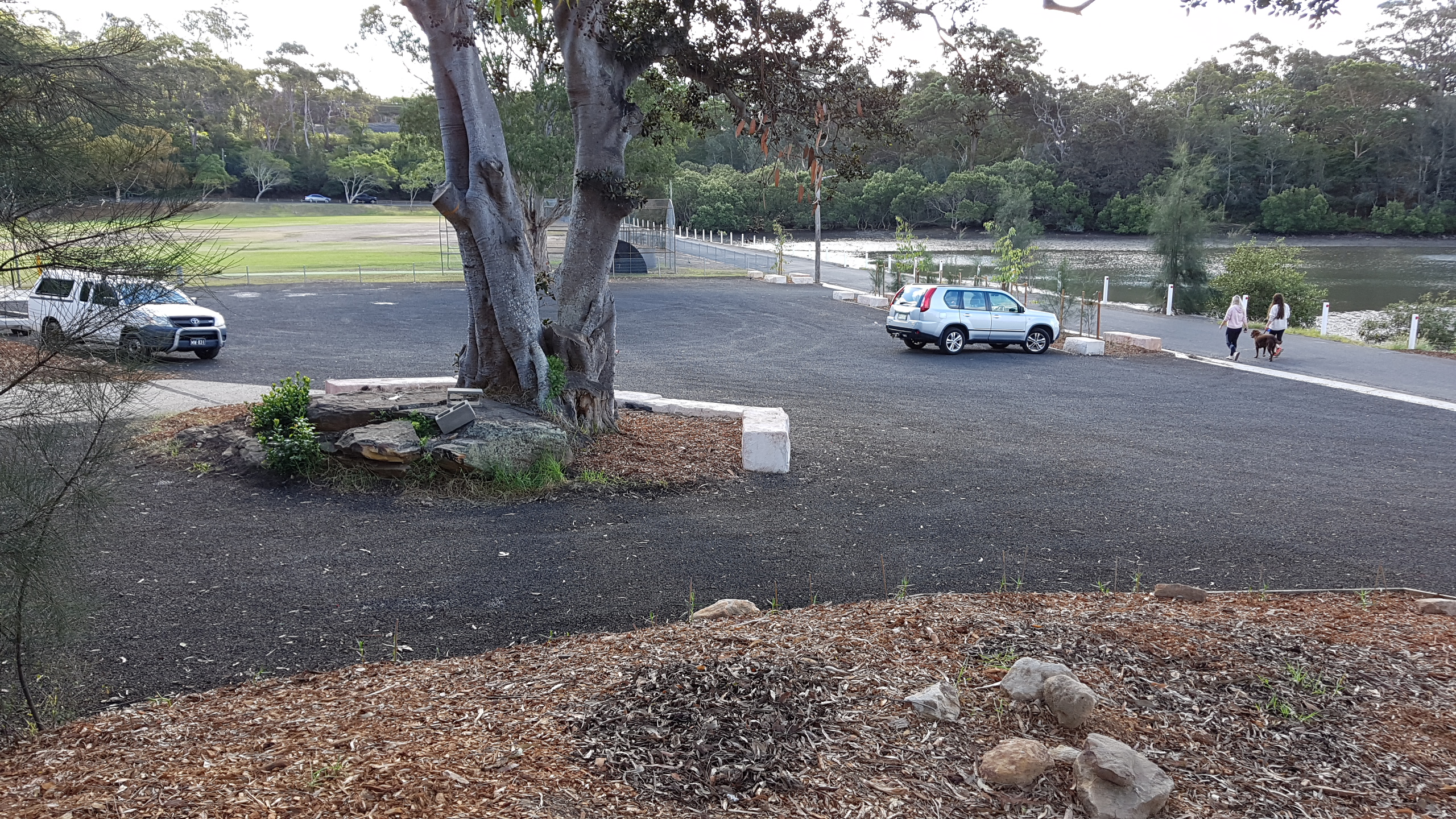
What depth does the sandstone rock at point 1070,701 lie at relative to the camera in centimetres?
417

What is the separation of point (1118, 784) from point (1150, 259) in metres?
60.0

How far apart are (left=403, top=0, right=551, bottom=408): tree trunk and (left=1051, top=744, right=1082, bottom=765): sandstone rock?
7.98 m

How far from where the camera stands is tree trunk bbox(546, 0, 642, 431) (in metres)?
11.0

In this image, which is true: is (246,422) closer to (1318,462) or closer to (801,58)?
(801,58)

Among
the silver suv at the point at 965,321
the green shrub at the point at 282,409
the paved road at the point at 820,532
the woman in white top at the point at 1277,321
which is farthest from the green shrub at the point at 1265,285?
the green shrub at the point at 282,409

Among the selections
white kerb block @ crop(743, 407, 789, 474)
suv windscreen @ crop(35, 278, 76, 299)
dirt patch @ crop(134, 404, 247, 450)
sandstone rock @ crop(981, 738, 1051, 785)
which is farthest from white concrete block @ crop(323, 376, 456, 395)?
sandstone rock @ crop(981, 738, 1051, 785)

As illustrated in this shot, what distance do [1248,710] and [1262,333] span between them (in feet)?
69.1

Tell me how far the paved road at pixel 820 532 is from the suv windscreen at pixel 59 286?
1177 mm

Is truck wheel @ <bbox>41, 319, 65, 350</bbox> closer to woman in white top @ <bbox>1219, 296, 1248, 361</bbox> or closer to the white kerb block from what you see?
the white kerb block

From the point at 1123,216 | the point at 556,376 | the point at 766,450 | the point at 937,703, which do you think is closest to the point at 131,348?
the point at 937,703

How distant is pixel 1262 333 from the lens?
22.7 metres

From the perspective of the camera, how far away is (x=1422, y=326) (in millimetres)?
28359

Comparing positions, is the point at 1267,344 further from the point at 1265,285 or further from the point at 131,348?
the point at 131,348

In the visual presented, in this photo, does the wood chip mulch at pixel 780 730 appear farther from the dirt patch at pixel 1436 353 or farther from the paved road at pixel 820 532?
the dirt patch at pixel 1436 353
